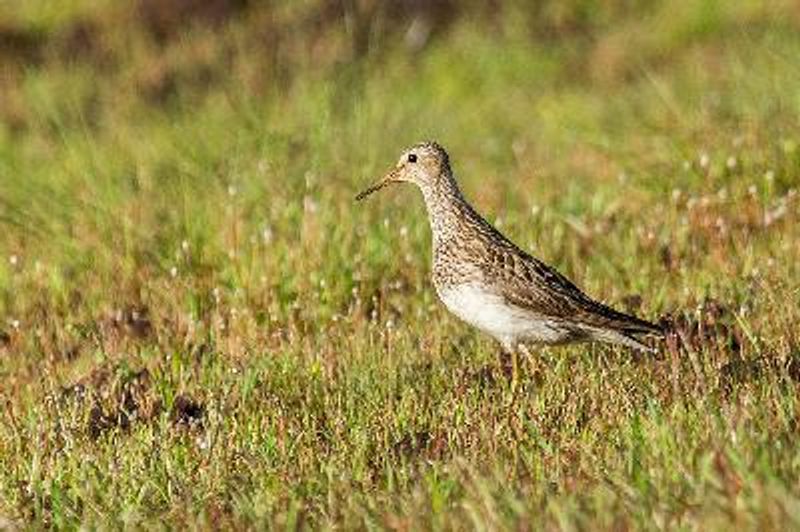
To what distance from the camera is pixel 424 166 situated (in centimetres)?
903

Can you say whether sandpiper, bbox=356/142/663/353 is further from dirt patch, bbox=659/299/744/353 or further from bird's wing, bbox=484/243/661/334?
dirt patch, bbox=659/299/744/353

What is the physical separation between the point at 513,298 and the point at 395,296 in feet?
5.97

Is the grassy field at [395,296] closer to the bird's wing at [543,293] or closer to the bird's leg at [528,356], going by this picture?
the bird's leg at [528,356]

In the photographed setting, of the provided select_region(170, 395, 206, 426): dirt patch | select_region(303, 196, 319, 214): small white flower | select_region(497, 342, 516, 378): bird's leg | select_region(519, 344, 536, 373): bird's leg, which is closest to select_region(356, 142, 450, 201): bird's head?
select_region(497, 342, 516, 378): bird's leg

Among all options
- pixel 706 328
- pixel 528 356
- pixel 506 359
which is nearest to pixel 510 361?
pixel 506 359

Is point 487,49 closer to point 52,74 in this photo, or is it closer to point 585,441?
point 52,74

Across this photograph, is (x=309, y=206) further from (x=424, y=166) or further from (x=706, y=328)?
(x=706, y=328)

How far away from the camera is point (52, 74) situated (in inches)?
770

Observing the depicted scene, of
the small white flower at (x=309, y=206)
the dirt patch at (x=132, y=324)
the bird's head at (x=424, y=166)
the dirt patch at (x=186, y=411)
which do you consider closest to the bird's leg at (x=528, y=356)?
the bird's head at (x=424, y=166)

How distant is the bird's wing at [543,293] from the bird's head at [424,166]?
0.74 metres

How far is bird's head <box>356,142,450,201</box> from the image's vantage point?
895 cm

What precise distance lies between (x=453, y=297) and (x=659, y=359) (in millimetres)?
1000

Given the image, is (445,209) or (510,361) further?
(445,209)

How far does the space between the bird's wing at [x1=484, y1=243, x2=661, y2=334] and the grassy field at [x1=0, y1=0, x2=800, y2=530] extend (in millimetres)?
244
